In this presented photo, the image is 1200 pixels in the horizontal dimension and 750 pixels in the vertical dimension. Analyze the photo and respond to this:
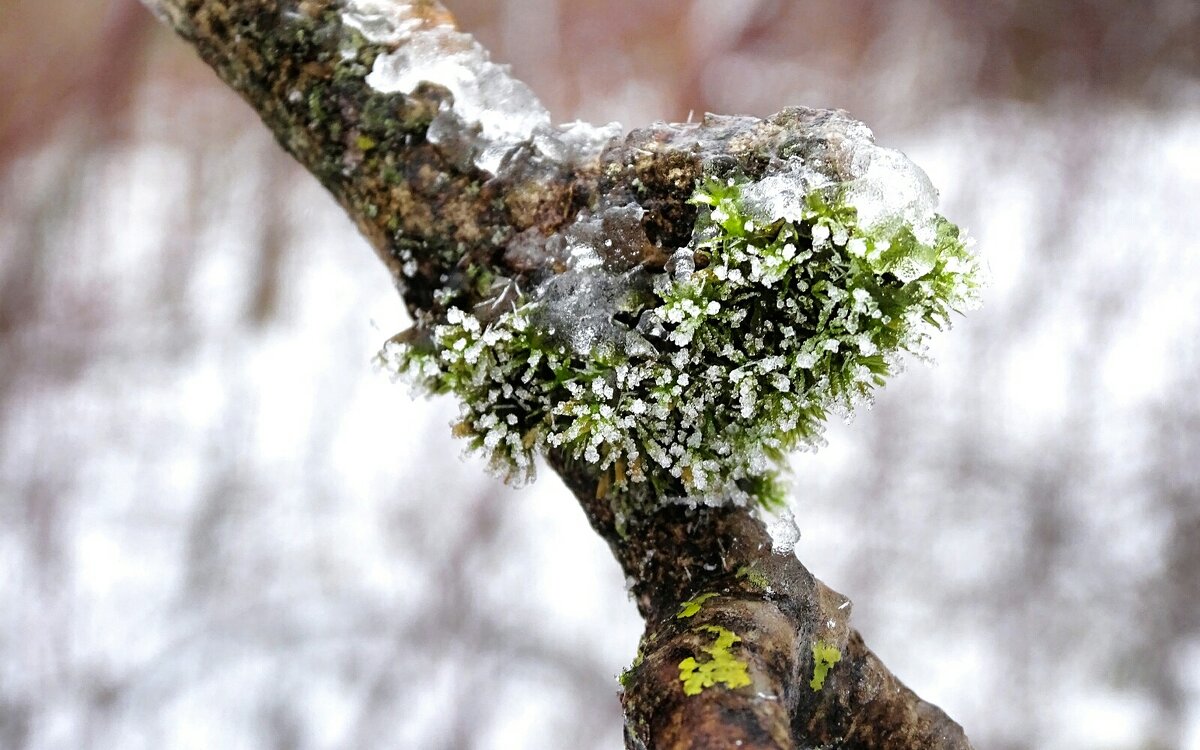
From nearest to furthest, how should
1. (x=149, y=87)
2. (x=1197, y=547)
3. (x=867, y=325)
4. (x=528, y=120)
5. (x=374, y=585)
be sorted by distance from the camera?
(x=867, y=325) < (x=528, y=120) < (x=1197, y=547) < (x=374, y=585) < (x=149, y=87)

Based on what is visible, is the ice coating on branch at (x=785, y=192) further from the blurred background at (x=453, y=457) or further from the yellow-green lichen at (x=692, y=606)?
the blurred background at (x=453, y=457)

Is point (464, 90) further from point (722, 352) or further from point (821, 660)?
point (821, 660)

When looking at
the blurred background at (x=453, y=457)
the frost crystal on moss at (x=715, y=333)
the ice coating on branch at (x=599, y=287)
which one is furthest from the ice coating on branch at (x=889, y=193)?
the blurred background at (x=453, y=457)

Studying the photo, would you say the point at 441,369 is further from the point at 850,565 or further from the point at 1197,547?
the point at 1197,547

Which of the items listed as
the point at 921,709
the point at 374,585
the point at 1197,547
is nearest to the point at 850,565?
the point at 1197,547

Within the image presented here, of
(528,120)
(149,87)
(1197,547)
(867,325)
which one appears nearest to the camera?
(867,325)

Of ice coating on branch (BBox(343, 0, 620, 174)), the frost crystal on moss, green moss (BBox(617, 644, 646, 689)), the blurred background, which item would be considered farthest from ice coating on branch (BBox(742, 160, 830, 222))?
the blurred background

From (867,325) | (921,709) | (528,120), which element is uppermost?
(528,120)

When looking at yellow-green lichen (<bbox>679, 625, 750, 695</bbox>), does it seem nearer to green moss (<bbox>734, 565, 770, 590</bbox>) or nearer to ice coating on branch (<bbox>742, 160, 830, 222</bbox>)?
green moss (<bbox>734, 565, 770, 590</bbox>)
